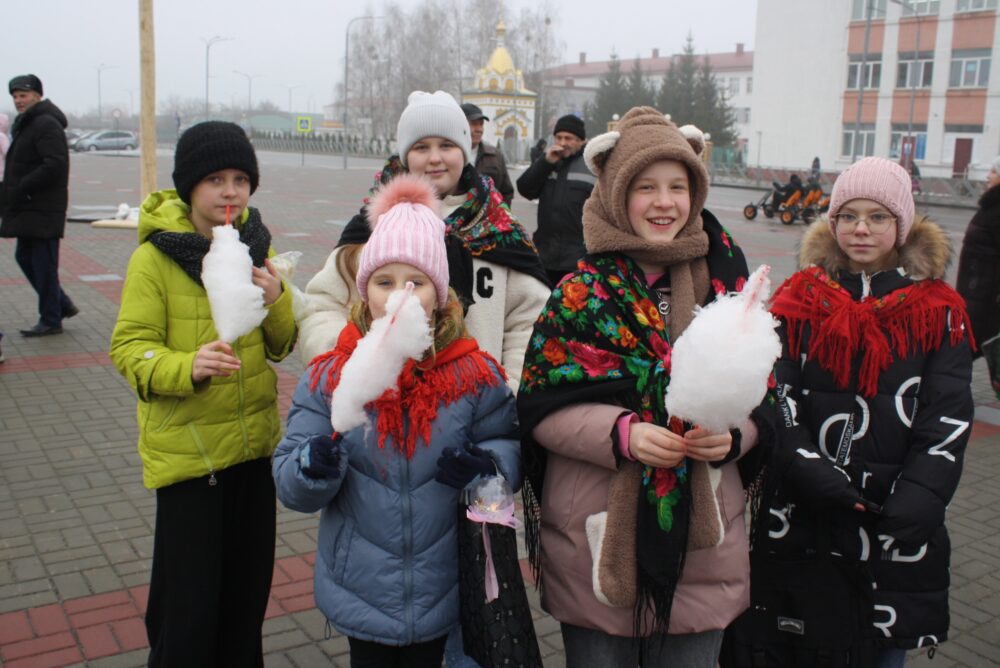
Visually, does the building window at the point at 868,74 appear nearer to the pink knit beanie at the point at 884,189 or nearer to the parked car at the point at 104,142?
the parked car at the point at 104,142

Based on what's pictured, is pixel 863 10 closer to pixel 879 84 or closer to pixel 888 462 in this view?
pixel 879 84

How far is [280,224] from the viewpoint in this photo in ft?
61.8

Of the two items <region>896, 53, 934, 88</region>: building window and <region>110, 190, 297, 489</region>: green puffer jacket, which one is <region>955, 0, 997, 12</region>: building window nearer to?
<region>896, 53, 934, 88</region>: building window

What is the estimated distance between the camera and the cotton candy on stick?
2580 mm

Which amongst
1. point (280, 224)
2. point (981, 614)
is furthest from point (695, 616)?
point (280, 224)

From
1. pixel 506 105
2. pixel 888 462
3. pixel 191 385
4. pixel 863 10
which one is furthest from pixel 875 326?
pixel 506 105

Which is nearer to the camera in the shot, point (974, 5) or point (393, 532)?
point (393, 532)

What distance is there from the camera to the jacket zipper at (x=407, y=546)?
7.81 ft

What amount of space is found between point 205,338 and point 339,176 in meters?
36.5

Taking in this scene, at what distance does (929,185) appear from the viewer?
39.6m

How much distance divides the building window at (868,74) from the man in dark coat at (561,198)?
49.5 m

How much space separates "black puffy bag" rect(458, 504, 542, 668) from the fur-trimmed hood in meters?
1.45

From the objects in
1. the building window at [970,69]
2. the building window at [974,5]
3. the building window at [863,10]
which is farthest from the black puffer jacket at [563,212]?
the building window at [863,10]

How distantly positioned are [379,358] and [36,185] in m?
7.46
